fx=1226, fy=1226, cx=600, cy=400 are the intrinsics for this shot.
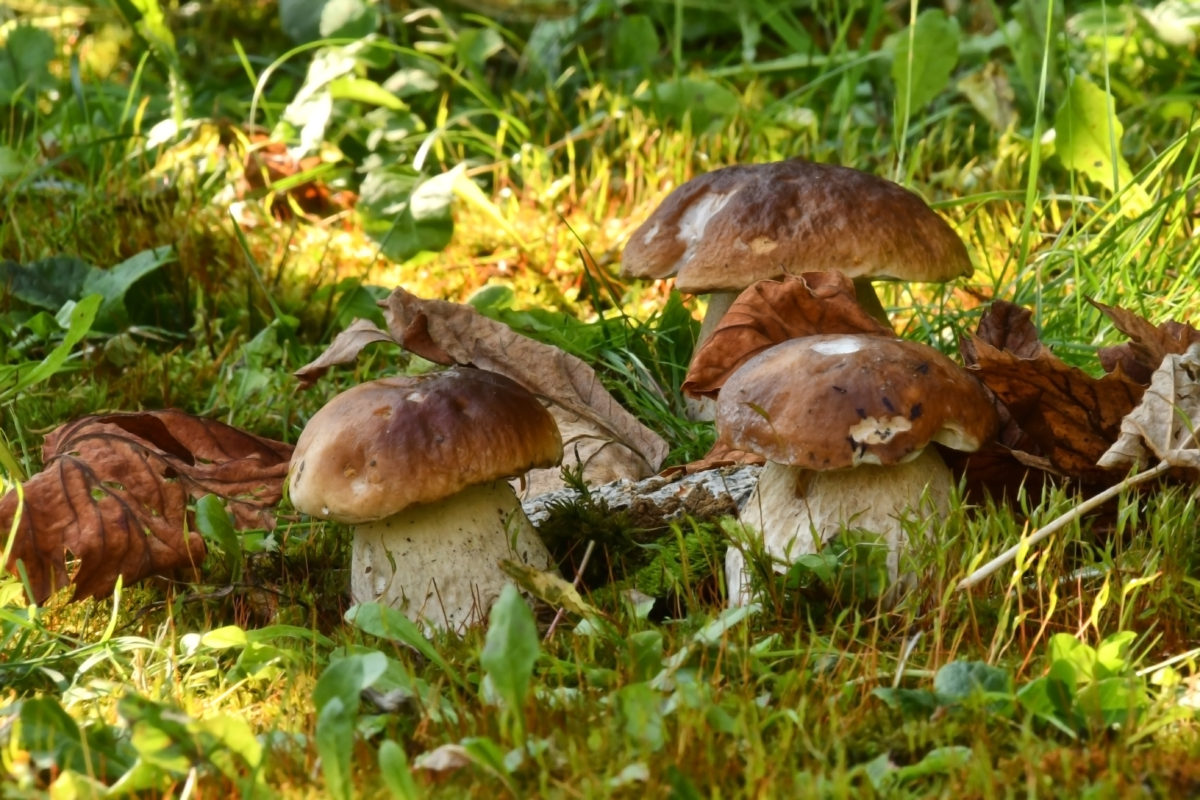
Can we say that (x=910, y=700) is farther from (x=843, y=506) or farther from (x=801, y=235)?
(x=801, y=235)

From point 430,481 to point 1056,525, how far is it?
982 millimetres

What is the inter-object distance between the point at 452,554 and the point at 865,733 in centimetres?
85

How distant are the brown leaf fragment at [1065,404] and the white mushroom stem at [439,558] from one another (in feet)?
3.06

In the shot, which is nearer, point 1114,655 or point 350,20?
point 1114,655

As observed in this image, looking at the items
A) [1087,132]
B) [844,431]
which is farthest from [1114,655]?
[1087,132]

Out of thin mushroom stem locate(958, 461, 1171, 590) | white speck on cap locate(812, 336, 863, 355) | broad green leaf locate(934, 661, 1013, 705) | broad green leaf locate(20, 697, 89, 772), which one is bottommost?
broad green leaf locate(934, 661, 1013, 705)

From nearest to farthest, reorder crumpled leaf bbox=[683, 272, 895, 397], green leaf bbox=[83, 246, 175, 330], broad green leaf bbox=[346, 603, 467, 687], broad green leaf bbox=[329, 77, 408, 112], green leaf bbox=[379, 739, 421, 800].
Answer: green leaf bbox=[379, 739, 421, 800], broad green leaf bbox=[346, 603, 467, 687], crumpled leaf bbox=[683, 272, 895, 397], green leaf bbox=[83, 246, 175, 330], broad green leaf bbox=[329, 77, 408, 112]

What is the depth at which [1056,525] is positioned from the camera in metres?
1.89

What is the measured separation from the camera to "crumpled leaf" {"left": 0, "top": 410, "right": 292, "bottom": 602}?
2.16m

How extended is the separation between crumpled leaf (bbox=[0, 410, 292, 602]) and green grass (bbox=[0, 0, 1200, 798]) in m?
0.08

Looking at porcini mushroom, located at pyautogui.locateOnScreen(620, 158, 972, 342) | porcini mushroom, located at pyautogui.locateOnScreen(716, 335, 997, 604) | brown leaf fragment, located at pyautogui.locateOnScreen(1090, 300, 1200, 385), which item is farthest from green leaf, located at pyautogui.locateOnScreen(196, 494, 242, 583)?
brown leaf fragment, located at pyautogui.locateOnScreen(1090, 300, 1200, 385)

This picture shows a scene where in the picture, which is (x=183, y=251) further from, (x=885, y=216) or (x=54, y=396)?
(x=885, y=216)

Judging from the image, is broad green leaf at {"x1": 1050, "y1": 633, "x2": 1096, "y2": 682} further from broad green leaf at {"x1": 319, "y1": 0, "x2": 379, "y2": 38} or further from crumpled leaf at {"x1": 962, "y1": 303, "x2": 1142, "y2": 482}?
broad green leaf at {"x1": 319, "y1": 0, "x2": 379, "y2": 38}

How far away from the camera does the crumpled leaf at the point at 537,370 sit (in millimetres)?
2670
